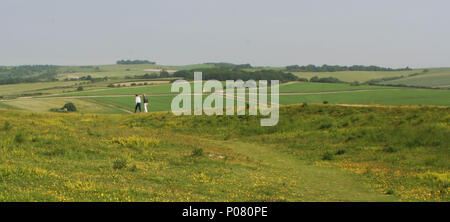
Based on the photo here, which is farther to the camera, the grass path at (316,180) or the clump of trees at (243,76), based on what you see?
the clump of trees at (243,76)

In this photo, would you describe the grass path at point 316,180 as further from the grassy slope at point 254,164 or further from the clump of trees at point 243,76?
the clump of trees at point 243,76

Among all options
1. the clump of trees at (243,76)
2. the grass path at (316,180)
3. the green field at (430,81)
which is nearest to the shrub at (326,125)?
the grass path at (316,180)

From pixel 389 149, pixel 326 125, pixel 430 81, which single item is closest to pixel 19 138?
pixel 389 149

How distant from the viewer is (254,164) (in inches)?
772

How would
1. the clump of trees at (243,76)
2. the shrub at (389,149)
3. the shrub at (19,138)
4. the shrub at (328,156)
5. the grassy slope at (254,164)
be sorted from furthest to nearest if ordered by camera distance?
the clump of trees at (243,76)
the shrub at (389,149)
the shrub at (328,156)
the shrub at (19,138)
the grassy slope at (254,164)

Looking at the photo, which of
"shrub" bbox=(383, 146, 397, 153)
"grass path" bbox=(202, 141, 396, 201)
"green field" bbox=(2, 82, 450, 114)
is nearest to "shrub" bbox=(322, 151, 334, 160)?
"grass path" bbox=(202, 141, 396, 201)

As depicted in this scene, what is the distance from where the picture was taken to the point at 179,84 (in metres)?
128

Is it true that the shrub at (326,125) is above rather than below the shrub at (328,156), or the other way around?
above

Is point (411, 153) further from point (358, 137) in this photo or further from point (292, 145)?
point (292, 145)

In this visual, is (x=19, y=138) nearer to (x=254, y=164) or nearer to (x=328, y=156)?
(x=254, y=164)

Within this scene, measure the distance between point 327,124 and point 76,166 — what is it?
21572mm

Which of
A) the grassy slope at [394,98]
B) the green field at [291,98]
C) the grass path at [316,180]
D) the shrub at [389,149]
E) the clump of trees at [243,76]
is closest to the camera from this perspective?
the grass path at [316,180]

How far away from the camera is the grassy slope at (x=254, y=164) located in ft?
40.3

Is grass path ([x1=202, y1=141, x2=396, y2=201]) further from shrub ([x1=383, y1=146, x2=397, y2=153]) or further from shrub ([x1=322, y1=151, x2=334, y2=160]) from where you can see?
shrub ([x1=383, y1=146, x2=397, y2=153])
